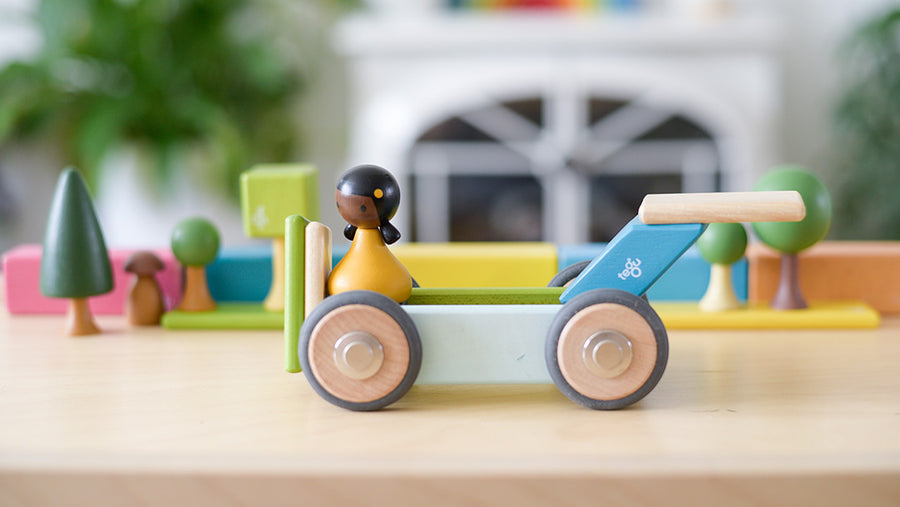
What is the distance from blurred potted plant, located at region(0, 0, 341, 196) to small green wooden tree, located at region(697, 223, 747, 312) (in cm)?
181

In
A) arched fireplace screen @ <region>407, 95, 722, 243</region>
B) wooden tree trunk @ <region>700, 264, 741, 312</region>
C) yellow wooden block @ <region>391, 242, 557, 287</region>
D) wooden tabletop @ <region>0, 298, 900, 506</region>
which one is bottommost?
wooden tabletop @ <region>0, 298, 900, 506</region>

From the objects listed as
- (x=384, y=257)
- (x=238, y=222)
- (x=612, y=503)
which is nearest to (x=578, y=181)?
(x=238, y=222)

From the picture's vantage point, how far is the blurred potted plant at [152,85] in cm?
233

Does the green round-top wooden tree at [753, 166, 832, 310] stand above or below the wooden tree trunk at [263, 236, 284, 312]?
above

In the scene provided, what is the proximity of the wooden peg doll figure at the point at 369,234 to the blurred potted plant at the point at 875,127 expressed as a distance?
2.21 meters

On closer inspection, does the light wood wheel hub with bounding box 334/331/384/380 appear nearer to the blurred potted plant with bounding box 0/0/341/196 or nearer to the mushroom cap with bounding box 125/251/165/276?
the mushroom cap with bounding box 125/251/165/276

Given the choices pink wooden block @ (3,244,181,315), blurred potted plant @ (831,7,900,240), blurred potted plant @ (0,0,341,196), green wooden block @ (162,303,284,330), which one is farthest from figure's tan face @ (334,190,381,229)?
blurred potted plant @ (831,7,900,240)

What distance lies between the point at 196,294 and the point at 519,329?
1.37 feet

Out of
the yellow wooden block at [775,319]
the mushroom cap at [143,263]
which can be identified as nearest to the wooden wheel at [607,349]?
the yellow wooden block at [775,319]

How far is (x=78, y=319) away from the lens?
0.78 meters

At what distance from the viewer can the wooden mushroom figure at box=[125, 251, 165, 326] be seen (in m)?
0.82

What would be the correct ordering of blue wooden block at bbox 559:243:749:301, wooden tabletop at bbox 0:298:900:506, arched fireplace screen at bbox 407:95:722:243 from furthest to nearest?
arched fireplace screen at bbox 407:95:722:243 < blue wooden block at bbox 559:243:749:301 < wooden tabletop at bbox 0:298:900:506

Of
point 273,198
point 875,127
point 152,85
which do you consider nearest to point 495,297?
point 273,198

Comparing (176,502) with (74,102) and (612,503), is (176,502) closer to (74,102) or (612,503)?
(612,503)
